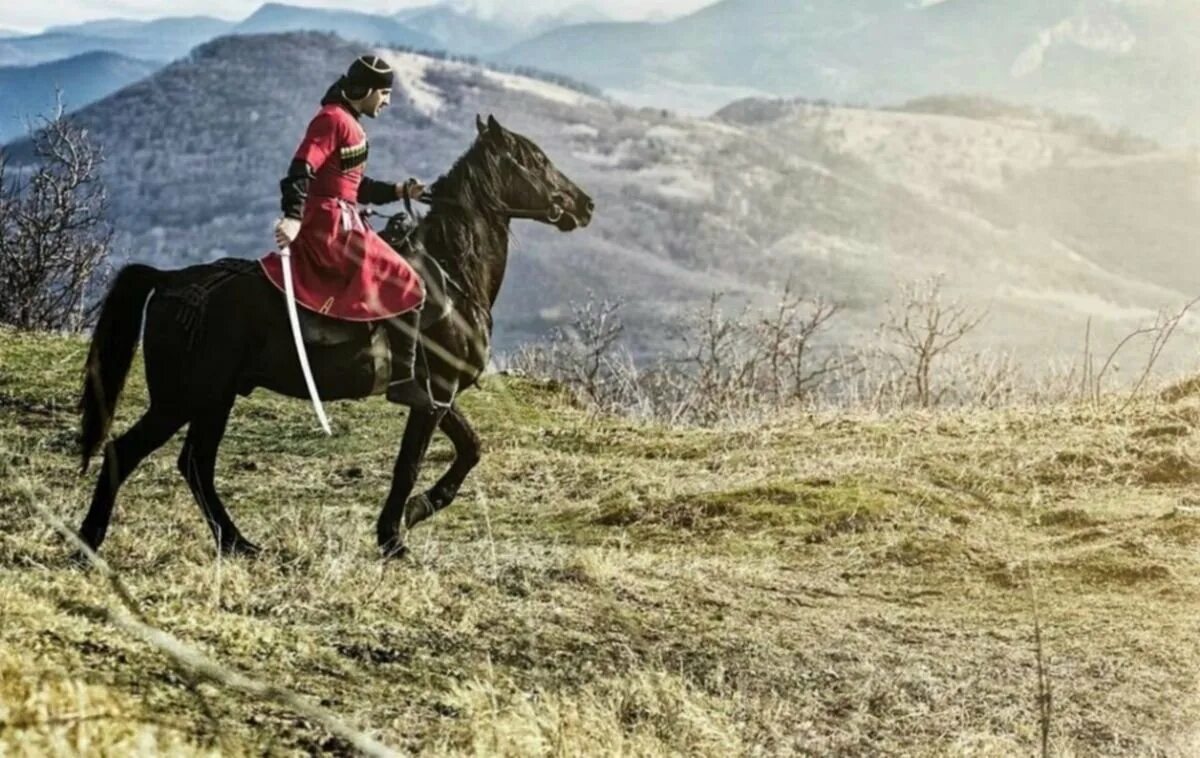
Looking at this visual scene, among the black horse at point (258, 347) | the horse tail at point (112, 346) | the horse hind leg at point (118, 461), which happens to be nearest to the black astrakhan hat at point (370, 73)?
the black horse at point (258, 347)

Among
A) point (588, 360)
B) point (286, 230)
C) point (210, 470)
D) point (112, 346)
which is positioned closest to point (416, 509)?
point (210, 470)

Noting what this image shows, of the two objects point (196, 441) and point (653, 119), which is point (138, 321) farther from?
point (653, 119)

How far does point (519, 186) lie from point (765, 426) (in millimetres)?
5424

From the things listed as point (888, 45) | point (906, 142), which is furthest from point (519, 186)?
point (888, 45)

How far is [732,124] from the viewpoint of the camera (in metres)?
130

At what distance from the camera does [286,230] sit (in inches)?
213

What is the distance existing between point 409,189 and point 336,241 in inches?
24.9

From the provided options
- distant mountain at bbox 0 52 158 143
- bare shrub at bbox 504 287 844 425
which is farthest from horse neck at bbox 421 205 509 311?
bare shrub at bbox 504 287 844 425

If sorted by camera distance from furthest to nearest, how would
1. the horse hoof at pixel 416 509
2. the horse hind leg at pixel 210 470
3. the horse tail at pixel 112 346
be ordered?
the horse hoof at pixel 416 509 < the horse hind leg at pixel 210 470 < the horse tail at pixel 112 346

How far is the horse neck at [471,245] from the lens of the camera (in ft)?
21.6

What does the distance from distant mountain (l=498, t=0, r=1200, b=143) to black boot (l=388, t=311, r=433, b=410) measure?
384ft

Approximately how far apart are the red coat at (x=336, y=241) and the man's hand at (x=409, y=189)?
0.30 m

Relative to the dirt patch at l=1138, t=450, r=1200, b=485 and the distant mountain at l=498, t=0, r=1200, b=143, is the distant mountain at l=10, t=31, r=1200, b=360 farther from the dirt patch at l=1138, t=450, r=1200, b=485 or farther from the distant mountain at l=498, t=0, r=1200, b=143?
the dirt patch at l=1138, t=450, r=1200, b=485

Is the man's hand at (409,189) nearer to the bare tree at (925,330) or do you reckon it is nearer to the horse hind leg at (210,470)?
the horse hind leg at (210,470)
